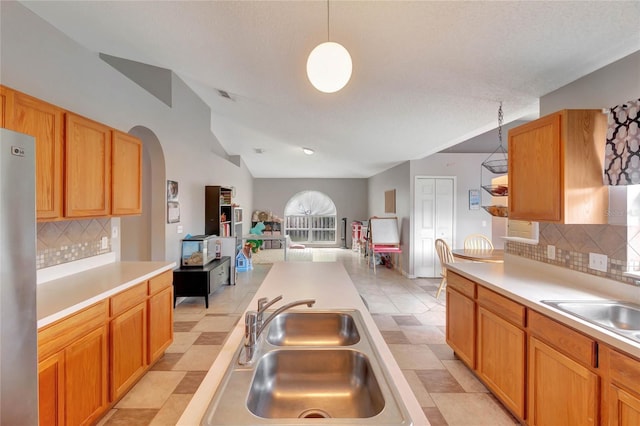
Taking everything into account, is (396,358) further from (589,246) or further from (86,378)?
(86,378)

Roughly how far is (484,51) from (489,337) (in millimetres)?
2066

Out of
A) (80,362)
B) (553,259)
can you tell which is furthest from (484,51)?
(80,362)

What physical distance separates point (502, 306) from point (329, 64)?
75.6 inches

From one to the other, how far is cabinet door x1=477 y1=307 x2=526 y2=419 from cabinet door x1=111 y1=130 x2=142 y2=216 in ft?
10.2

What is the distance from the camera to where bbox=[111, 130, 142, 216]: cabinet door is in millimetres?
2367

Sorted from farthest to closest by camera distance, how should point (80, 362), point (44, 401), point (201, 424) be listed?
point (80, 362), point (44, 401), point (201, 424)

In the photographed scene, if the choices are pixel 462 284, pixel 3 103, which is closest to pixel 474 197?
pixel 462 284

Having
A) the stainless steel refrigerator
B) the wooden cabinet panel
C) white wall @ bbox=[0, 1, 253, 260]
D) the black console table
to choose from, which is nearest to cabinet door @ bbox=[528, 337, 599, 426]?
the stainless steel refrigerator

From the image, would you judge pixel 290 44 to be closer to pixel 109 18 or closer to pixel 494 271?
pixel 109 18

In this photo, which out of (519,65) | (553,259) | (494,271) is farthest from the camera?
(494,271)

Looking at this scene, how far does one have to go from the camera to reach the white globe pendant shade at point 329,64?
154cm

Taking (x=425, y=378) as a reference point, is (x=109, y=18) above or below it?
above

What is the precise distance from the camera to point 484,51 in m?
1.98

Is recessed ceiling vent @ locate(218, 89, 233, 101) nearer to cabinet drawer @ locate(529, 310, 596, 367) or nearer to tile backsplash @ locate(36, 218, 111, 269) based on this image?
tile backsplash @ locate(36, 218, 111, 269)
